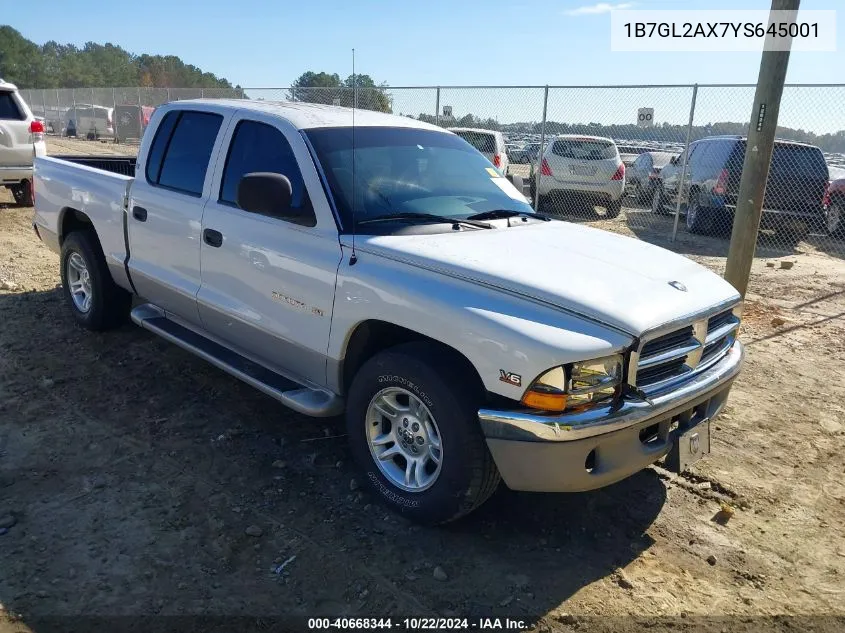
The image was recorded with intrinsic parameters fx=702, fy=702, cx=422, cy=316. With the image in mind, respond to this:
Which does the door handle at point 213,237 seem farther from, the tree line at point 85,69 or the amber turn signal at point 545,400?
the tree line at point 85,69

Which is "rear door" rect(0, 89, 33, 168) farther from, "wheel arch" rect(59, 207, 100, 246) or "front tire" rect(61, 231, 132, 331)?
"front tire" rect(61, 231, 132, 331)

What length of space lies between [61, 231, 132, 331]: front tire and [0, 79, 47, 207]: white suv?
5.94 m

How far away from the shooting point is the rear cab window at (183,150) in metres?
4.45

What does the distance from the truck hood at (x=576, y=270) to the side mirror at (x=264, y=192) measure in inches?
17.9

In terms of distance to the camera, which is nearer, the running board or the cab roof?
the running board

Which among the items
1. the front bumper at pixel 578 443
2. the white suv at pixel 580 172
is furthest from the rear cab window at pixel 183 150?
the white suv at pixel 580 172

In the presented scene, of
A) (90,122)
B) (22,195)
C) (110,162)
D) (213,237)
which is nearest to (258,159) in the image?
(213,237)

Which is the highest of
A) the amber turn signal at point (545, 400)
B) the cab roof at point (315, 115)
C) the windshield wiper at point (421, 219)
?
the cab roof at point (315, 115)

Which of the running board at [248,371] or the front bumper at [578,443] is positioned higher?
the front bumper at [578,443]

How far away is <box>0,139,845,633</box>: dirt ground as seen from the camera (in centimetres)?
286

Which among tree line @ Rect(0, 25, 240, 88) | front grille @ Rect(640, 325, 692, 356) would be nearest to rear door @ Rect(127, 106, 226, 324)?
front grille @ Rect(640, 325, 692, 356)

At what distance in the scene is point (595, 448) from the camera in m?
2.88

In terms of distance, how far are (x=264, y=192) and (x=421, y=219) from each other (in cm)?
83

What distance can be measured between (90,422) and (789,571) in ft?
12.7
